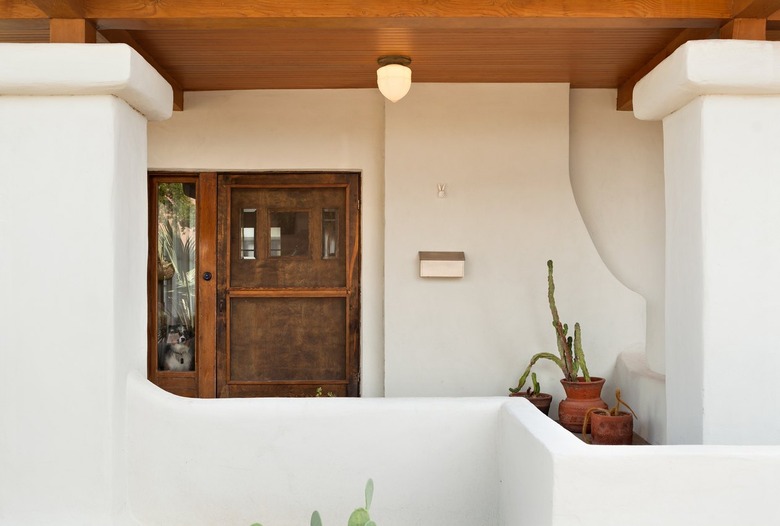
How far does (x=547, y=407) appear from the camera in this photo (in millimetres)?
5352

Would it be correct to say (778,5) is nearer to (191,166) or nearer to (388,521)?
(388,521)

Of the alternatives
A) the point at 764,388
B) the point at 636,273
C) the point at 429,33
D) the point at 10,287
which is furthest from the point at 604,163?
the point at 10,287

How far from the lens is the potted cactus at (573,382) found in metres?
5.02


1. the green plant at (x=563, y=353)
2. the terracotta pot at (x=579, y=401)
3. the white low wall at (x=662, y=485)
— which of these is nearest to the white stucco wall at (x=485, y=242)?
the green plant at (x=563, y=353)

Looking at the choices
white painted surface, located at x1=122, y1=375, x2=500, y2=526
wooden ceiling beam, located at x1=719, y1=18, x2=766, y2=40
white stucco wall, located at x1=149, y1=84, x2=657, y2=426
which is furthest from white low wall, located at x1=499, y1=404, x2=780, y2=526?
white stucco wall, located at x1=149, y1=84, x2=657, y2=426

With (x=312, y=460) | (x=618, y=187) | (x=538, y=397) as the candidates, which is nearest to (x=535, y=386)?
(x=538, y=397)

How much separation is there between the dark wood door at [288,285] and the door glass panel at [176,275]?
0.26 metres

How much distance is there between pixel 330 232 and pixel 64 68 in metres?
2.69

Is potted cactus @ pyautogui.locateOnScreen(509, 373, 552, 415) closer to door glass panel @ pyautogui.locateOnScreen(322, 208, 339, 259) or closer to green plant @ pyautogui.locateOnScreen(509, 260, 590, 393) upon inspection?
green plant @ pyautogui.locateOnScreen(509, 260, 590, 393)

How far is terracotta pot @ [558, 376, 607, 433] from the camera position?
198 inches

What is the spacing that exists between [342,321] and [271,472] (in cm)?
229

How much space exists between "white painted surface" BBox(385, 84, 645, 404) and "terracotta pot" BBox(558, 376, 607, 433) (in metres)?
0.57

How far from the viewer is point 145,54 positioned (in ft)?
16.1

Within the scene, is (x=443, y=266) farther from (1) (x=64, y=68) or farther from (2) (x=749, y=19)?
(1) (x=64, y=68)
